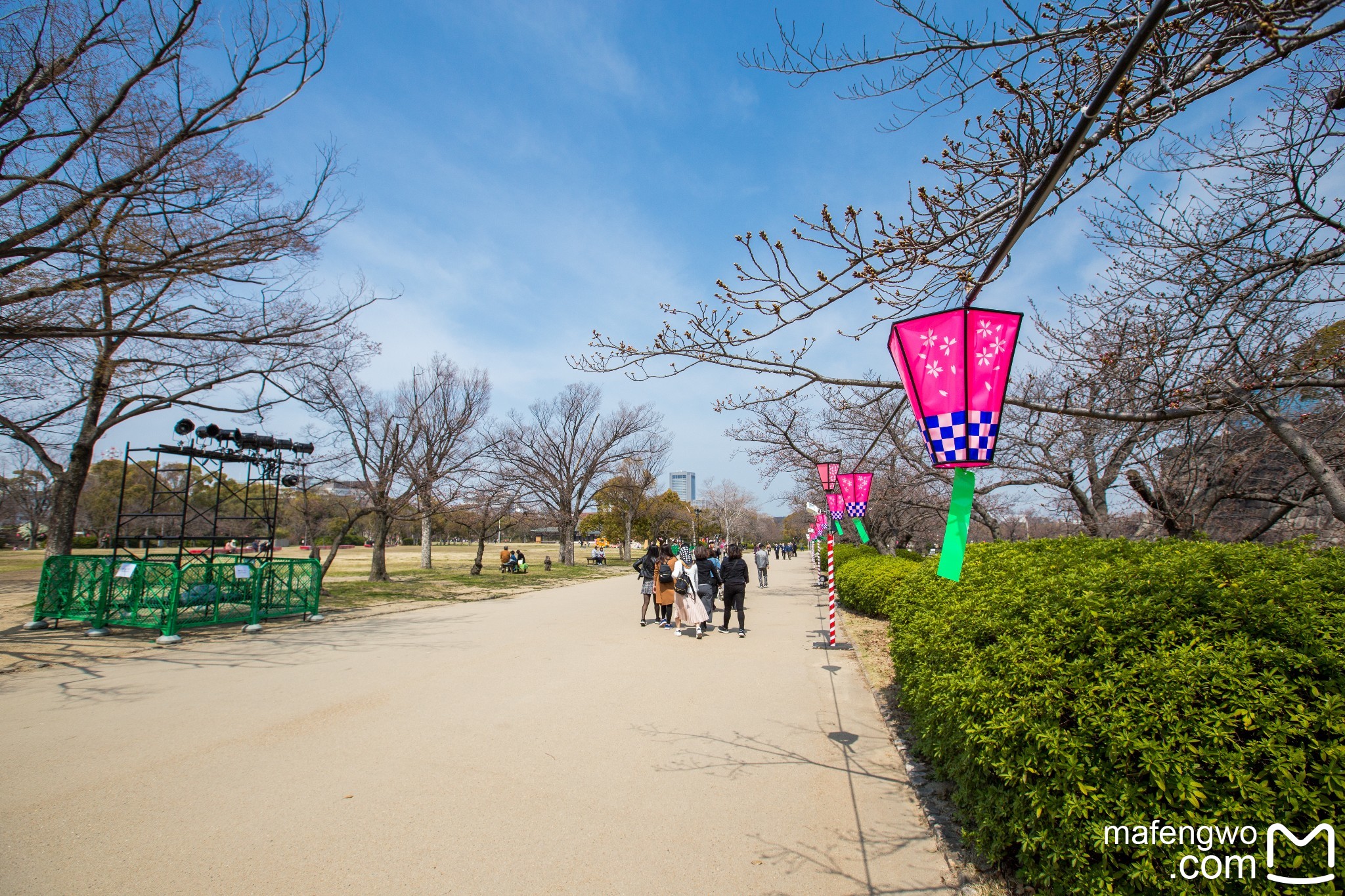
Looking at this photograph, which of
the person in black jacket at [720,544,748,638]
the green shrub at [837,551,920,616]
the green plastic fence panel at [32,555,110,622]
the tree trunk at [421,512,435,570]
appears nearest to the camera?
the green plastic fence panel at [32,555,110,622]

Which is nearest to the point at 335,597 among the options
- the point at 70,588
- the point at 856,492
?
the point at 70,588

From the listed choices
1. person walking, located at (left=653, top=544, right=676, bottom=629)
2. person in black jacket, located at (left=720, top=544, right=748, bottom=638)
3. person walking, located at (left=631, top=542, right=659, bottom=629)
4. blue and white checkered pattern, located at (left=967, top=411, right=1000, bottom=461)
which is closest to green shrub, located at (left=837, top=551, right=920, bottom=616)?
person in black jacket, located at (left=720, top=544, right=748, bottom=638)

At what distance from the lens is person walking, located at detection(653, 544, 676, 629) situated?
12180mm

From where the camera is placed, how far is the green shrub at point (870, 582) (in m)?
13.1

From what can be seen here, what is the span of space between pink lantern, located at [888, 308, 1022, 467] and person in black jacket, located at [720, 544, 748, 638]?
24.3 ft

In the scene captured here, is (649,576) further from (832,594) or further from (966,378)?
(966,378)

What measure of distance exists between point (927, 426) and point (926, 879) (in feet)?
8.44

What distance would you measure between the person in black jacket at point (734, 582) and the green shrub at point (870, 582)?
2909 mm

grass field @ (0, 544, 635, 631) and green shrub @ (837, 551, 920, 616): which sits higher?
green shrub @ (837, 551, 920, 616)

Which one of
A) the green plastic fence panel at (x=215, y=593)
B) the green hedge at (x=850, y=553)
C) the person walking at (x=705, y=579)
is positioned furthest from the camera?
the green hedge at (x=850, y=553)

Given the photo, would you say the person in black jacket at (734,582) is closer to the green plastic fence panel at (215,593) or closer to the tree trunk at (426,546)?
the green plastic fence panel at (215,593)

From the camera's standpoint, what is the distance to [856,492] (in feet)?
41.6

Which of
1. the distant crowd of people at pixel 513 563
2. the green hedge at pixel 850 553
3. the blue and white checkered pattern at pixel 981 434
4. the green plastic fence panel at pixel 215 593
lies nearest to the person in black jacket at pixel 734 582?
the blue and white checkered pattern at pixel 981 434

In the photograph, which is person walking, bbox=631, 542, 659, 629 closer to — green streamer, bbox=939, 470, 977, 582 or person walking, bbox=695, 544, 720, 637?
person walking, bbox=695, 544, 720, 637
